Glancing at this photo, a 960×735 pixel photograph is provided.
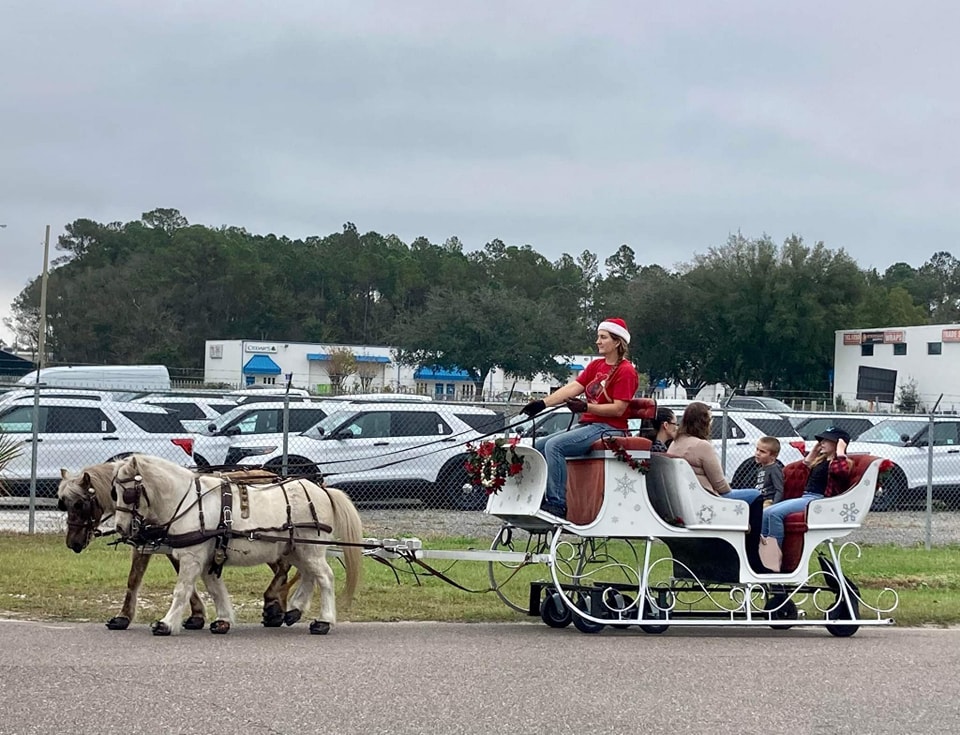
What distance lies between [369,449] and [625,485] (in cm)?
1073

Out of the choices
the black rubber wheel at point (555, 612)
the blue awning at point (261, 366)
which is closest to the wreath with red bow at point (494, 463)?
the black rubber wheel at point (555, 612)

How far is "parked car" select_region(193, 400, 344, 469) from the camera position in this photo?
20.8 metres

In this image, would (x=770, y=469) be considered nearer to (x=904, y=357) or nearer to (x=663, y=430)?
(x=663, y=430)

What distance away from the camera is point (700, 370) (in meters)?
73.3

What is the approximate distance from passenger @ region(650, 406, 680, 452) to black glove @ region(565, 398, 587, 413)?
2.83 feet

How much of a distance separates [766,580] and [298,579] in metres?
3.58

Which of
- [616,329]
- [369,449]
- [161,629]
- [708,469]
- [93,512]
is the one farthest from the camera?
[369,449]

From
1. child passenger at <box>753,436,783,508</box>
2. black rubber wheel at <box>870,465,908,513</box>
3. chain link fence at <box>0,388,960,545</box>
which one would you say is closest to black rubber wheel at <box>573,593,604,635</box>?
child passenger at <box>753,436,783,508</box>

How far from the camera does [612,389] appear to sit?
10.1m

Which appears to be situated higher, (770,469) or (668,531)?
(770,469)

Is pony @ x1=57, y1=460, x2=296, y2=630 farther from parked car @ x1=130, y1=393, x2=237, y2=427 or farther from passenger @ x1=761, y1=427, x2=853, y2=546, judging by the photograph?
parked car @ x1=130, y1=393, x2=237, y2=427

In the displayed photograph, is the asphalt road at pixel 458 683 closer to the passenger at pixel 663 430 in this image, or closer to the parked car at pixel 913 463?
the passenger at pixel 663 430

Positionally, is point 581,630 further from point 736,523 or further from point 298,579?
point 298,579

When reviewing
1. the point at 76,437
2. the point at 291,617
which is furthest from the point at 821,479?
the point at 76,437
